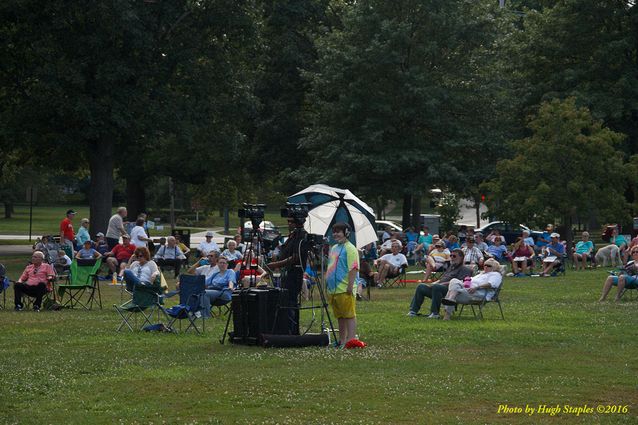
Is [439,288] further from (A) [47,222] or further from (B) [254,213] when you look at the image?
(A) [47,222]

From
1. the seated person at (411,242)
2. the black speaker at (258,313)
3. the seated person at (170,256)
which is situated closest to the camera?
the black speaker at (258,313)

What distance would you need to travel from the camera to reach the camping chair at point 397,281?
95.6 ft

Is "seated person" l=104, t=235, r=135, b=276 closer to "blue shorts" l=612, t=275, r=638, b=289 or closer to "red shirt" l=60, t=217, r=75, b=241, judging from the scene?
"red shirt" l=60, t=217, r=75, b=241

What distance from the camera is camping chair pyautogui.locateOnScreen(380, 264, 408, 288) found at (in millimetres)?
29125

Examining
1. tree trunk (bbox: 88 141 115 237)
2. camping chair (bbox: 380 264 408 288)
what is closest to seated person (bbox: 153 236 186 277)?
camping chair (bbox: 380 264 408 288)

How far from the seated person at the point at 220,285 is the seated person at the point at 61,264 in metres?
9.70

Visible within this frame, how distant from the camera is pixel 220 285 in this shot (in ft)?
67.1

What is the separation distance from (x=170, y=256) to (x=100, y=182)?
42.4 feet

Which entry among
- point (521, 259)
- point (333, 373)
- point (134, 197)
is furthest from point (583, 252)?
point (134, 197)

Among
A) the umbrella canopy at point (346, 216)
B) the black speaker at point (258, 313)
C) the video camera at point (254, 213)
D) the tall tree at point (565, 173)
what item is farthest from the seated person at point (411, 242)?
the video camera at point (254, 213)

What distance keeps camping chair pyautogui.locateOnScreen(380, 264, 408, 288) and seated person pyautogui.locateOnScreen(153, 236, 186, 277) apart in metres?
5.24

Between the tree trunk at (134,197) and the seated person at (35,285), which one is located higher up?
the tree trunk at (134,197)

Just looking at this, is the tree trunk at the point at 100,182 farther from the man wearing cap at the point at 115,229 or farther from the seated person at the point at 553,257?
the seated person at the point at 553,257

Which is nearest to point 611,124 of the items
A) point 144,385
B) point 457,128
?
point 457,128
